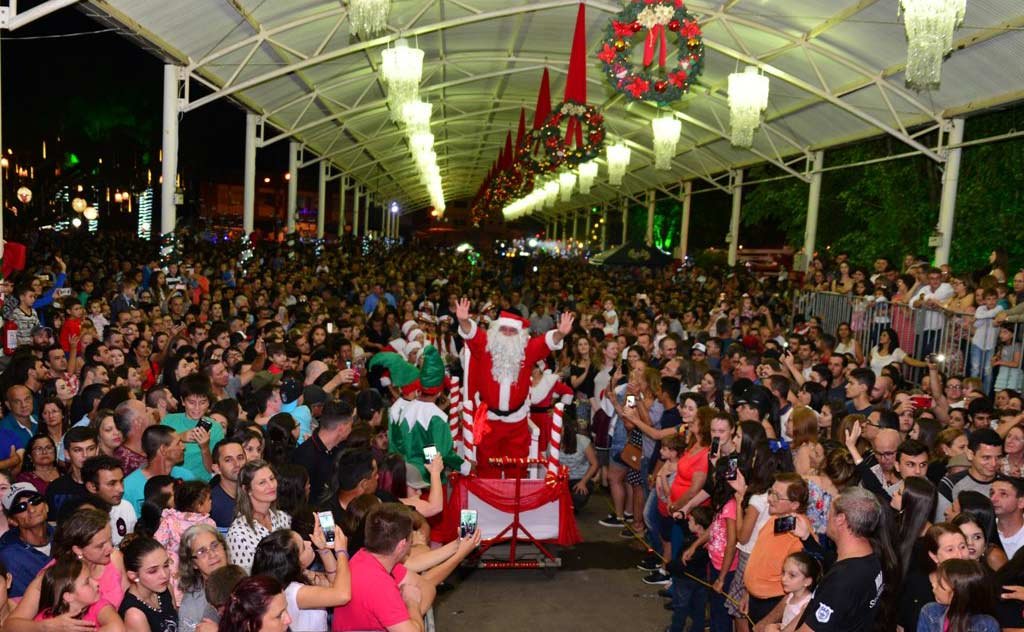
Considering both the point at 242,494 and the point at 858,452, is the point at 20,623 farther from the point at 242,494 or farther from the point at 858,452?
the point at 858,452

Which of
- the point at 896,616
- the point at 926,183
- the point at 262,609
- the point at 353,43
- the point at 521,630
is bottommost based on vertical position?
the point at 521,630

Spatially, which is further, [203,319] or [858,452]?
[203,319]

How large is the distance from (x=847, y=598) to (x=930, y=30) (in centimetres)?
657

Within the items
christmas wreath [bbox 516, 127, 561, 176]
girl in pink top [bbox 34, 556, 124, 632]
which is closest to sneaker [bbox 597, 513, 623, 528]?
girl in pink top [bbox 34, 556, 124, 632]

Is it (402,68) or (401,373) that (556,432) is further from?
(402,68)

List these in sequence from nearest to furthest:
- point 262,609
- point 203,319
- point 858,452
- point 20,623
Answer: point 262,609
point 20,623
point 858,452
point 203,319

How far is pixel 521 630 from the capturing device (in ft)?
21.6

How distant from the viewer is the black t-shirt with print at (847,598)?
402 centimetres

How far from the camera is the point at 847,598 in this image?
403cm

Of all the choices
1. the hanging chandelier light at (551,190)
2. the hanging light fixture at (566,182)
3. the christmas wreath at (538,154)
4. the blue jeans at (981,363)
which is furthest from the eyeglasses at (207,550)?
the hanging chandelier light at (551,190)

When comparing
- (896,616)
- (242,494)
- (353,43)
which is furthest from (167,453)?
(353,43)

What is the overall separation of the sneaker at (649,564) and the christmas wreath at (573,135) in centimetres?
765

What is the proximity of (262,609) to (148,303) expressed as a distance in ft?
30.9

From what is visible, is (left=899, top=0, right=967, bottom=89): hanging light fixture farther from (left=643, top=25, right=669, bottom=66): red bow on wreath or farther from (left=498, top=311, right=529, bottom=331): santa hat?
(left=498, top=311, right=529, bottom=331): santa hat
